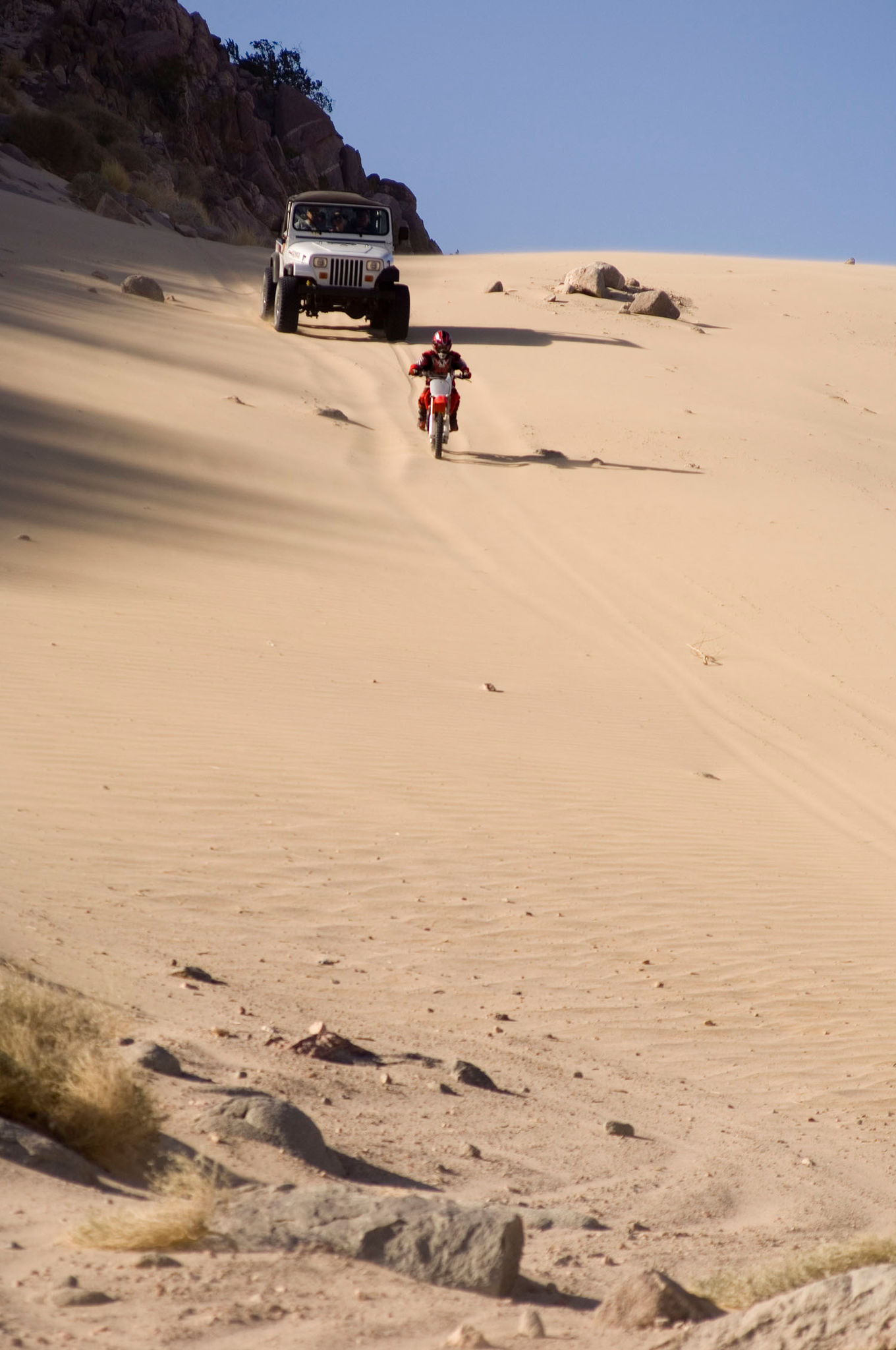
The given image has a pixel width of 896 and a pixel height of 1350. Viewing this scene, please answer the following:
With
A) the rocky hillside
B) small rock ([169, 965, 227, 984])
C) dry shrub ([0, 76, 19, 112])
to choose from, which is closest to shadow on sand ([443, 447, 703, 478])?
small rock ([169, 965, 227, 984])

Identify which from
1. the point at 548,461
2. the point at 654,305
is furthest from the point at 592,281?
the point at 548,461

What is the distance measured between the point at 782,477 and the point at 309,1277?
1664 centimetres

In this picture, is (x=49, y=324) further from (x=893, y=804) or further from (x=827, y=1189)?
(x=827, y=1189)

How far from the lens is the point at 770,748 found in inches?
381

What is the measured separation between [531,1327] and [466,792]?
16.1 ft

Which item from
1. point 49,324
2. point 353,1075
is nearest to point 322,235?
point 49,324

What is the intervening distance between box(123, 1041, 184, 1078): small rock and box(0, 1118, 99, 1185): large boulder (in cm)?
58

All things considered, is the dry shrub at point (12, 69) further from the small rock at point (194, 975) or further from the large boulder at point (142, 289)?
the small rock at point (194, 975)

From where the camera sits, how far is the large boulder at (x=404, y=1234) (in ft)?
9.38

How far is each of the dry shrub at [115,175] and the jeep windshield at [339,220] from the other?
1577 centimetres

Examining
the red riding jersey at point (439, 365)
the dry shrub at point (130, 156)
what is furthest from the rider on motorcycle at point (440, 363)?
the dry shrub at point (130, 156)

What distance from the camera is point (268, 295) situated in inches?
973

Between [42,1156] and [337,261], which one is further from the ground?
[337,261]

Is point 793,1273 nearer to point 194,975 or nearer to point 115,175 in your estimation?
point 194,975
